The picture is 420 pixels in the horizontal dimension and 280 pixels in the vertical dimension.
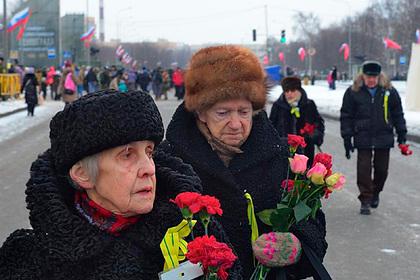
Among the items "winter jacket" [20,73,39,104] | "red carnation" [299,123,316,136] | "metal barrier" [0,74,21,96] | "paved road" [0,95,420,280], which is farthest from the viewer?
"metal barrier" [0,74,21,96]

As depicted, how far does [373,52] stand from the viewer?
83.2 m

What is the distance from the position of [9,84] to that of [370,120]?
2627 centimetres

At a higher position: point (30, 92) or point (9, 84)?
Result: point (9, 84)

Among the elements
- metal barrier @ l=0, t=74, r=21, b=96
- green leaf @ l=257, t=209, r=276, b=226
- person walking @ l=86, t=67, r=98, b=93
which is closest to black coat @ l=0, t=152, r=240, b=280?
green leaf @ l=257, t=209, r=276, b=226

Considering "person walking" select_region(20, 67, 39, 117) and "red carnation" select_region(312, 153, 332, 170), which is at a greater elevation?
"red carnation" select_region(312, 153, 332, 170)

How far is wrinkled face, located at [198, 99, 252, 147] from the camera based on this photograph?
125 inches

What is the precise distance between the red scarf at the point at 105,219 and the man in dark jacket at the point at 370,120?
21.1 ft

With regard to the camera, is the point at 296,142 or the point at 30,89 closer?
the point at 296,142

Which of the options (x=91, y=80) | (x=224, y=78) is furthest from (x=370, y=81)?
(x=91, y=80)

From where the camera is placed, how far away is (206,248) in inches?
73.5

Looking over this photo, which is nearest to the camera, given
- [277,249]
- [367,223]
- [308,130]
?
[277,249]

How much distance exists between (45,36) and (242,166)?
81.9 meters

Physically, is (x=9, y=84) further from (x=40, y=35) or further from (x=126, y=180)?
(x=40, y=35)

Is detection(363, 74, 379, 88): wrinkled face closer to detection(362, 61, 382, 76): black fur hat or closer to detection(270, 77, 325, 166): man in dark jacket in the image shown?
detection(362, 61, 382, 76): black fur hat
